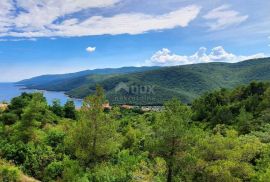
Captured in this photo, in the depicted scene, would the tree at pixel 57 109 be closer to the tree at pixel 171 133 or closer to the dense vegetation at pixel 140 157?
the dense vegetation at pixel 140 157

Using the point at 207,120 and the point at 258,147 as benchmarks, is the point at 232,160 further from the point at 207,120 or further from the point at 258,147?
the point at 207,120

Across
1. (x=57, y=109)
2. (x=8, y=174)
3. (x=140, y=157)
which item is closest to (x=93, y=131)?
(x=140, y=157)

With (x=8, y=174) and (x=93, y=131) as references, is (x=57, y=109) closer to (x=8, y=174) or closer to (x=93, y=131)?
(x=93, y=131)

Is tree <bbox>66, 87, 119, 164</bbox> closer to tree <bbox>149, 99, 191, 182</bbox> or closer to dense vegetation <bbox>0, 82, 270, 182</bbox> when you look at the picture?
dense vegetation <bbox>0, 82, 270, 182</bbox>

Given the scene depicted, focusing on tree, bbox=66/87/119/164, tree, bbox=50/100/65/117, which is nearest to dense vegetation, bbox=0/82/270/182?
tree, bbox=66/87/119/164

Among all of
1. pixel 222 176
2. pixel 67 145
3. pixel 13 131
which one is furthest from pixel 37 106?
pixel 222 176

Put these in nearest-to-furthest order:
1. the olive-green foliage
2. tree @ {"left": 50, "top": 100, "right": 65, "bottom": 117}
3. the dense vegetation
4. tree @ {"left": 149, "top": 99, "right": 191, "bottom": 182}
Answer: the olive-green foliage → the dense vegetation → tree @ {"left": 149, "top": 99, "right": 191, "bottom": 182} → tree @ {"left": 50, "top": 100, "right": 65, "bottom": 117}

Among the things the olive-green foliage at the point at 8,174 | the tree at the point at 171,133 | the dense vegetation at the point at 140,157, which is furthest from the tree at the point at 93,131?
the olive-green foliage at the point at 8,174
